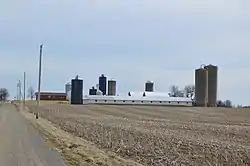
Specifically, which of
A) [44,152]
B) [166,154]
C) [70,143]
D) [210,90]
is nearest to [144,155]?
[166,154]

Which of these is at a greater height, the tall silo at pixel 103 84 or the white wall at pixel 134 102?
the tall silo at pixel 103 84

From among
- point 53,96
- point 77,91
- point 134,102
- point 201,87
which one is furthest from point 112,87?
point 201,87

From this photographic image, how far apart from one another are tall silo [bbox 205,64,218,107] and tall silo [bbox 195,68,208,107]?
1842 millimetres

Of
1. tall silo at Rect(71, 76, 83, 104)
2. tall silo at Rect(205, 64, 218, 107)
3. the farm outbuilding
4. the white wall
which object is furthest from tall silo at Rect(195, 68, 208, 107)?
the farm outbuilding

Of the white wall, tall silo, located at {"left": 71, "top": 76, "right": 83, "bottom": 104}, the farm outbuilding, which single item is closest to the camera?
tall silo, located at {"left": 71, "top": 76, "right": 83, "bottom": 104}

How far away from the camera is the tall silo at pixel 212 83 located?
428ft

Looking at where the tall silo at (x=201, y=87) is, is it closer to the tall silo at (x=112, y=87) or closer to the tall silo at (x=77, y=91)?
the tall silo at (x=77, y=91)

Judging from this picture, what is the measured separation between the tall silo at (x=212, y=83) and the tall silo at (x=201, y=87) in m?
1.84

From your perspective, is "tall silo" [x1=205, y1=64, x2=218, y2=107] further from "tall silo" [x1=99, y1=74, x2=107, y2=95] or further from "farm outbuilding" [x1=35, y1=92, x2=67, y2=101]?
"farm outbuilding" [x1=35, y1=92, x2=67, y2=101]

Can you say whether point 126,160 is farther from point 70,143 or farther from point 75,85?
point 75,85

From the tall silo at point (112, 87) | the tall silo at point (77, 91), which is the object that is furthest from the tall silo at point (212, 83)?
the tall silo at point (112, 87)

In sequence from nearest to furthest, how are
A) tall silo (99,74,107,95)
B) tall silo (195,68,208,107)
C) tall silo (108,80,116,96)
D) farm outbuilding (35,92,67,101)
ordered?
tall silo (195,68,208,107), tall silo (108,80,116,96), tall silo (99,74,107,95), farm outbuilding (35,92,67,101)

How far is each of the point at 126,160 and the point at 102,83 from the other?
174221mm

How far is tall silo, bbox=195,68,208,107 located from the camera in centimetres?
12912
